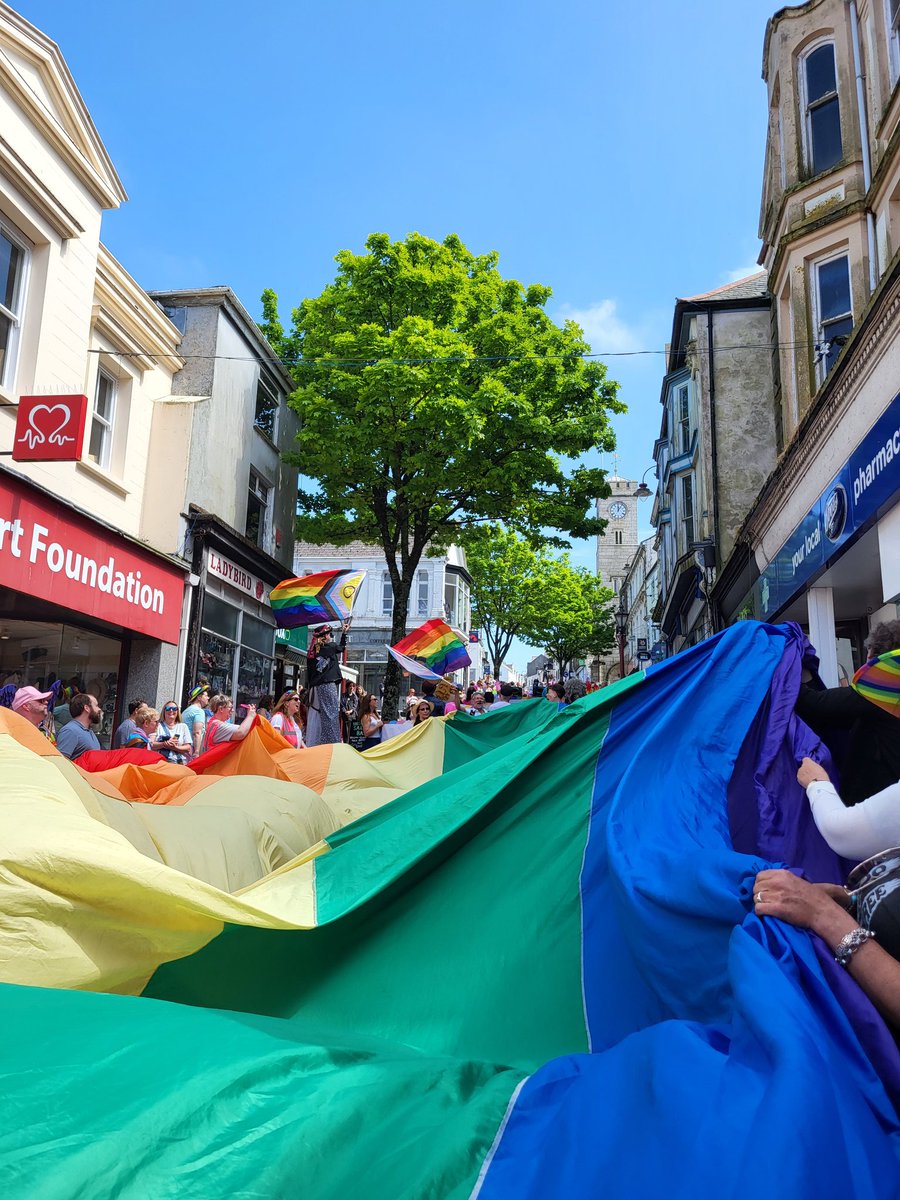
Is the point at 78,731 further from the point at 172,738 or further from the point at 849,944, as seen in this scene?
the point at 849,944

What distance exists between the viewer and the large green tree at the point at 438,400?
1939 cm

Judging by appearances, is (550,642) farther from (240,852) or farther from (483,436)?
(240,852)

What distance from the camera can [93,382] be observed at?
1370cm

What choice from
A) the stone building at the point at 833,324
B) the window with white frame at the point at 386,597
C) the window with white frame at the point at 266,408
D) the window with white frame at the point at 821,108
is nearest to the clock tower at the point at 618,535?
the window with white frame at the point at 386,597

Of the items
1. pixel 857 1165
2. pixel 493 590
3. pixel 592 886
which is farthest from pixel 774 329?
pixel 493 590

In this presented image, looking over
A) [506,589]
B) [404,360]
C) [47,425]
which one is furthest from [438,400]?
[506,589]

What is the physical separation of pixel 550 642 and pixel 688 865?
181 ft

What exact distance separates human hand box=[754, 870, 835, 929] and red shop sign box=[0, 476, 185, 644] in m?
10.3

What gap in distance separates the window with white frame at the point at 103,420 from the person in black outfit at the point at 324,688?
5.38 meters

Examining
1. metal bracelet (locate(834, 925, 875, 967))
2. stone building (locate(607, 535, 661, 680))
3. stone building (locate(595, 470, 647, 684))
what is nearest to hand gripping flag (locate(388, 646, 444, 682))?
metal bracelet (locate(834, 925, 875, 967))

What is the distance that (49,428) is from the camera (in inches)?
404

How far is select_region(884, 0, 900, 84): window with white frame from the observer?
11086mm

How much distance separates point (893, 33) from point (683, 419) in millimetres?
15257

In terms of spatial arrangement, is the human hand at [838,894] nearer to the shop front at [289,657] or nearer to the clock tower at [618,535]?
the shop front at [289,657]
